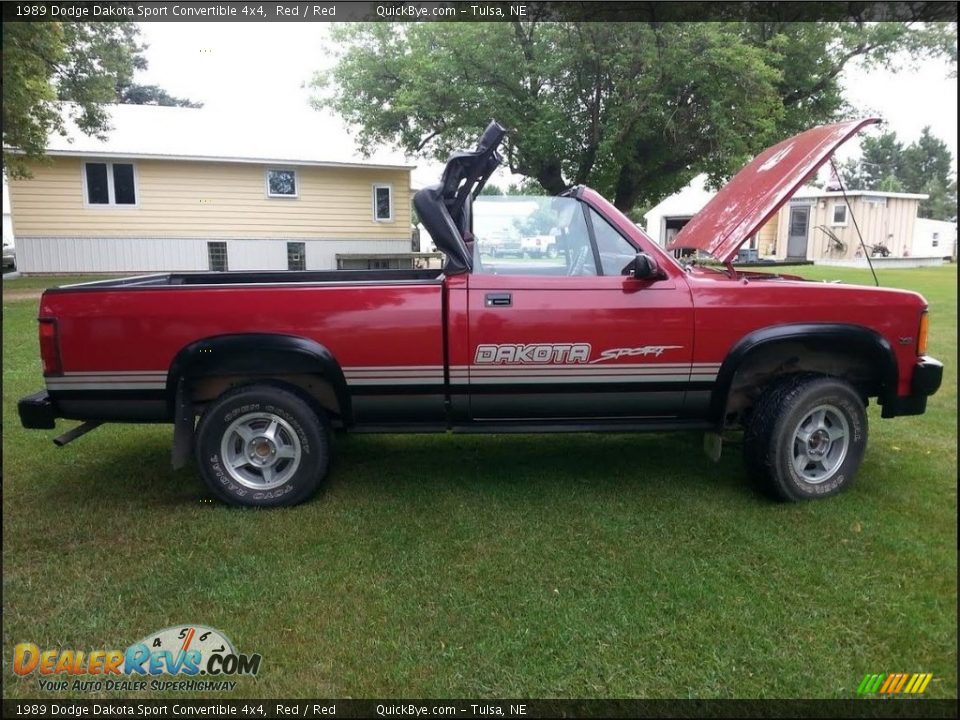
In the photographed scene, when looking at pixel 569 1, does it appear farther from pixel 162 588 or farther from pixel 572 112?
pixel 162 588

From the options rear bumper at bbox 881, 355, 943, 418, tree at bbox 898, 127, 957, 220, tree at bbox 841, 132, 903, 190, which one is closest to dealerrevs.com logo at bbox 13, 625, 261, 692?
rear bumper at bbox 881, 355, 943, 418

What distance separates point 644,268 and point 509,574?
1800 mm

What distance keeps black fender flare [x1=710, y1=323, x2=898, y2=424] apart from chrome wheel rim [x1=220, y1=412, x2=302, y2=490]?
2496 millimetres

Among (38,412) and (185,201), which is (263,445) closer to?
(38,412)

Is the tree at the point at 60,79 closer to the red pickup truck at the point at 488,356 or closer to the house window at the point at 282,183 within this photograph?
the house window at the point at 282,183

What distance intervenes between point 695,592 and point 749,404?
1593 millimetres

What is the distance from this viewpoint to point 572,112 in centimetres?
1373

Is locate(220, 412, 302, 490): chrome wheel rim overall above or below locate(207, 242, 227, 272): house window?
below

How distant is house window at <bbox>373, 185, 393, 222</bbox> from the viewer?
19.1m

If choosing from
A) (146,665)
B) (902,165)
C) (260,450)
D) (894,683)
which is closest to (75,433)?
(260,450)

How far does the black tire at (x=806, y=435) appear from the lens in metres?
3.93

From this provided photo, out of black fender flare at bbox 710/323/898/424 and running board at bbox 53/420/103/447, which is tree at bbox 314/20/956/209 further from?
running board at bbox 53/420/103/447

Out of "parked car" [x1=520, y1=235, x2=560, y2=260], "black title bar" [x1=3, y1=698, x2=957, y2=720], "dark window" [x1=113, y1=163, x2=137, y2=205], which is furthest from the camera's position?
"dark window" [x1=113, y1=163, x2=137, y2=205]

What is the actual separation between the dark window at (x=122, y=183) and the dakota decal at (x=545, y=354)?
1628 centimetres
